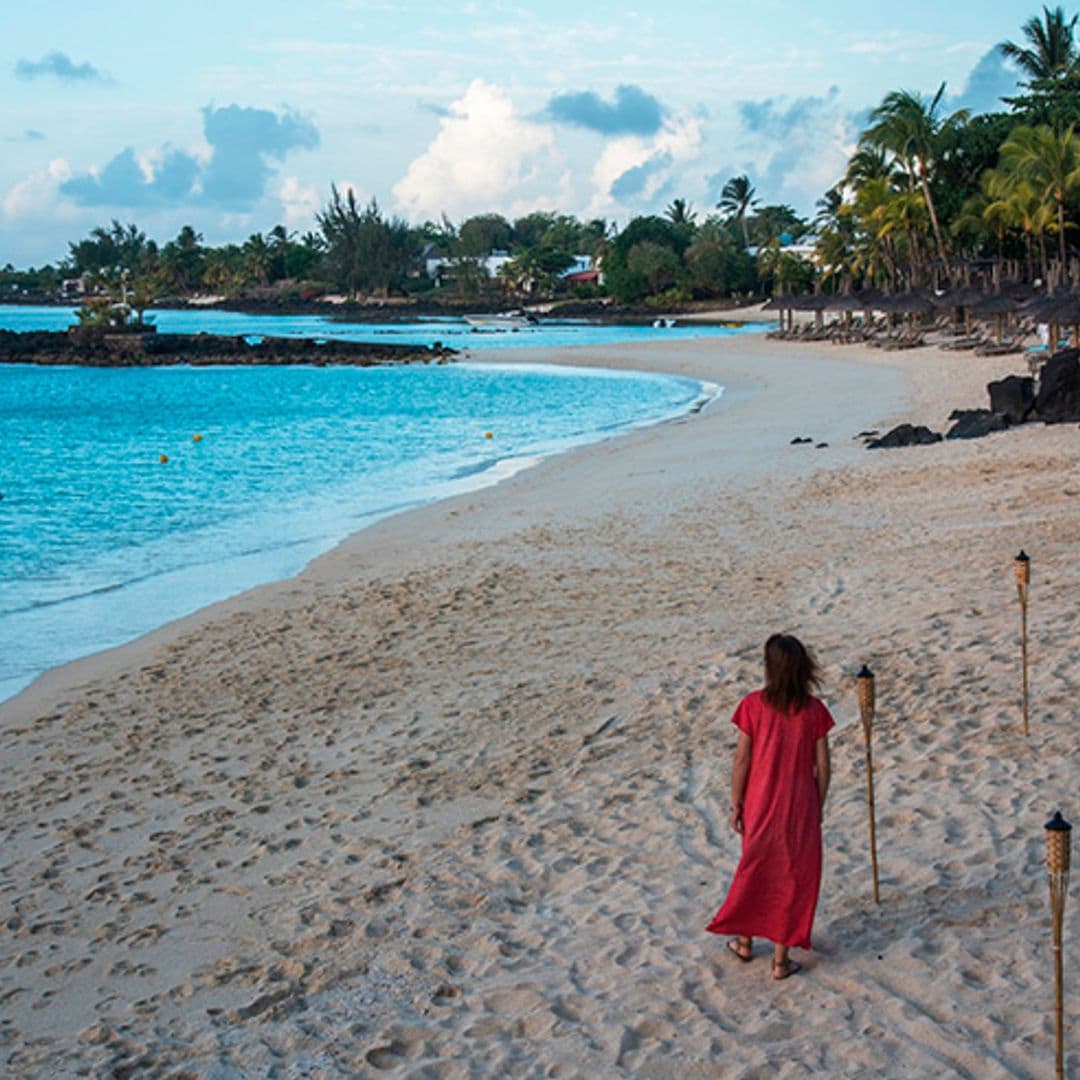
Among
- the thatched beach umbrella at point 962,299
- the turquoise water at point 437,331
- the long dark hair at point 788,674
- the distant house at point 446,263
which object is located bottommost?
the turquoise water at point 437,331

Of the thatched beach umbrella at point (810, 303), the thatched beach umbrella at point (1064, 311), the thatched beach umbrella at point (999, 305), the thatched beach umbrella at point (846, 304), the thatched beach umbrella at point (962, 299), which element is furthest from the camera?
the thatched beach umbrella at point (810, 303)

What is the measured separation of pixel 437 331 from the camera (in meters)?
114

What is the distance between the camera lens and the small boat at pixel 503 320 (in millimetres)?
118125

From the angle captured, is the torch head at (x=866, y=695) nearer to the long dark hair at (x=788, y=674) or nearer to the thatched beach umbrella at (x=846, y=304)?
the long dark hair at (x=788, y=674)

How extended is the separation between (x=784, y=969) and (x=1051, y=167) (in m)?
48.4

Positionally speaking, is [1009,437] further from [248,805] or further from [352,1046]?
[352,1046]

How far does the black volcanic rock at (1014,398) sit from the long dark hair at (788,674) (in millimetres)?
16949

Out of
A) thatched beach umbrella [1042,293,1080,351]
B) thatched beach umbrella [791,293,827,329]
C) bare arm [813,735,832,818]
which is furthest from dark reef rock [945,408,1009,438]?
thatched beach umbrella [791,293,827,329]

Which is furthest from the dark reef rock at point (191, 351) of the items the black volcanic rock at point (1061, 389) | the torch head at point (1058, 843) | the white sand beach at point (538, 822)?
the torch head at point (1058, 843)

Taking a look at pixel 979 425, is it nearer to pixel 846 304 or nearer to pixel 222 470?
pixel 222 470

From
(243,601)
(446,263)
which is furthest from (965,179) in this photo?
(446,263)

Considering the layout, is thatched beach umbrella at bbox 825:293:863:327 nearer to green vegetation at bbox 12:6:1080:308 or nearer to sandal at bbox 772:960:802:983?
green vegetation at bbox 12:6:1080:308

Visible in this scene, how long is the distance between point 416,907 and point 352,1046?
113 centimetres

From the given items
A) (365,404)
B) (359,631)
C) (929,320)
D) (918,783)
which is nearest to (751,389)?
(365,404)
